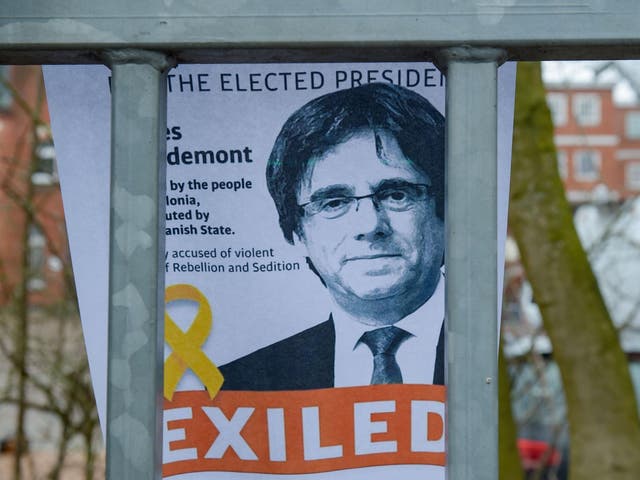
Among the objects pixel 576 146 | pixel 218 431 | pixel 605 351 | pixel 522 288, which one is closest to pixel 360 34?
pixel 218 431

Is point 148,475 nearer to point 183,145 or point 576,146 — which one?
point 183,145

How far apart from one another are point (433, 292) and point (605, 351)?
12.5 feet

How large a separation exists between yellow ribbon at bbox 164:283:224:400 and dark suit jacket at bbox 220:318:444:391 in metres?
0.03

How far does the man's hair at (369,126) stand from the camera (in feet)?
7.88

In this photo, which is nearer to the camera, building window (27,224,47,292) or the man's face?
the man's face

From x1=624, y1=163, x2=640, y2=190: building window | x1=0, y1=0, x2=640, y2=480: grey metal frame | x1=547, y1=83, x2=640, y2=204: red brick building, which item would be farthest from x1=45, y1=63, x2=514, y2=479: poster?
x1=624, y1=163, x2=640, y2=190: building window

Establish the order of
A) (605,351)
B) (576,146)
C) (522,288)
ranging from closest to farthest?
(605,351) < (522,288) < (576,146)

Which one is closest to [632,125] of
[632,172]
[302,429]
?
[632,172]

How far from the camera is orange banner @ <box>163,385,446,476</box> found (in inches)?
98.6

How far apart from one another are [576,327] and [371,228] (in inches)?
149

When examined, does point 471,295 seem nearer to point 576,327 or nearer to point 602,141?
point 576,327

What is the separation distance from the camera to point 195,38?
72.4 inches

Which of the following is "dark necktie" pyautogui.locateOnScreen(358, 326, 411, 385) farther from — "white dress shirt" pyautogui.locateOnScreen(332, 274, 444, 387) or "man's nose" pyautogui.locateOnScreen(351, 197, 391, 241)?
"man's nose" pyautogui.locateOnScreen(351, 197, 391, 241)

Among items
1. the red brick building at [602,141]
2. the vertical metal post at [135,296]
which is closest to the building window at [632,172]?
the red brick building at [602,141]
